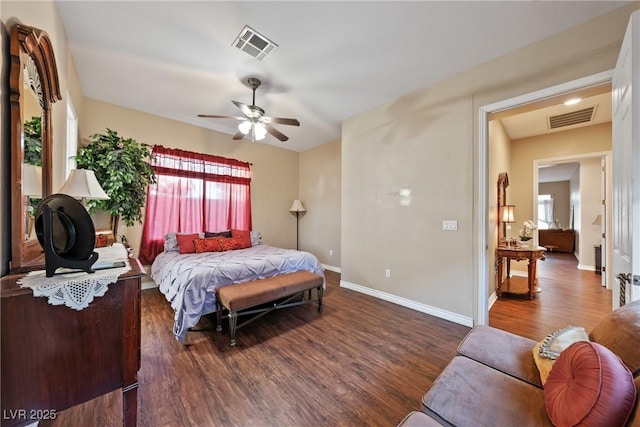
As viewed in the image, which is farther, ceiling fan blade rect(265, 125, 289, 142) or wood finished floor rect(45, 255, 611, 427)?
ceiling fan blade rect(265, 125, 289, 142)

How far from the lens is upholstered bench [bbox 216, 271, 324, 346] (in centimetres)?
227

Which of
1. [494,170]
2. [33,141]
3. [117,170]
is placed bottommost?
[33,141]

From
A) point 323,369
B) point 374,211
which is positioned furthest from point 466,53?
point 323,369

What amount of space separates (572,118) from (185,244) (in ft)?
20.6

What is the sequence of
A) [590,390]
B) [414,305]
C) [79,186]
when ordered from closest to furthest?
[590,390], [79,186], [414,305]

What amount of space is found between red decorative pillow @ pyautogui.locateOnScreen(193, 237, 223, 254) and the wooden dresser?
8.59 ft

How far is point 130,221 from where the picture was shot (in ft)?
10.5

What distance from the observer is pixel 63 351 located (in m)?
1.00

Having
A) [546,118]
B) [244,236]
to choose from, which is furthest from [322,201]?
[546,118]

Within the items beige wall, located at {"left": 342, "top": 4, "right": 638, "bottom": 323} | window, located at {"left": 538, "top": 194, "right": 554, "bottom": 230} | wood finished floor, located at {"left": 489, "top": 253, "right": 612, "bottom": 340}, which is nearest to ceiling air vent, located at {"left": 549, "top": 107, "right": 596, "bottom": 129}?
beige wall, located at {"left": 342, "top": 4, "right": 638, "bottom": 323}

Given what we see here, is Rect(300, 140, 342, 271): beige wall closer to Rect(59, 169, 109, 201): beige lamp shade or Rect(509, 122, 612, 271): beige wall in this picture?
Rect(509, 122, 612, 271): beige wall

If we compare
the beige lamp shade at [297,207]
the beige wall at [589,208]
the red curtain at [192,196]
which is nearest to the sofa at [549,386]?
the red curtain at [192,196]

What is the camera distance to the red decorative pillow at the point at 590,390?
0.74m

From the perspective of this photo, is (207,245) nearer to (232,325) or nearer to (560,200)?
(232,325)
